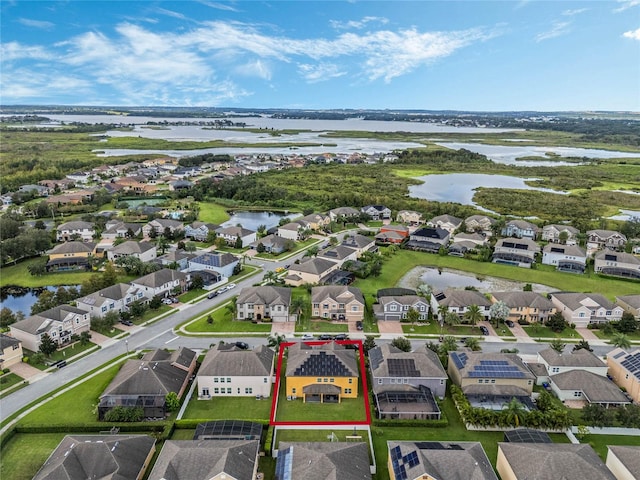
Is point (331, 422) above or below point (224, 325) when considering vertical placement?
→ below

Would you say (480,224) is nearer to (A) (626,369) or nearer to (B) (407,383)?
(A) (626,369)

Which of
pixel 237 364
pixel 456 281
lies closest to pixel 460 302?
pixel 456 281

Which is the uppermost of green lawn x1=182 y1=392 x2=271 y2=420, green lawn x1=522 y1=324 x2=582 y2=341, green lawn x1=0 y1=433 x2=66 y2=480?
green lawn x1=0 y1=433 x2=66 y2=480

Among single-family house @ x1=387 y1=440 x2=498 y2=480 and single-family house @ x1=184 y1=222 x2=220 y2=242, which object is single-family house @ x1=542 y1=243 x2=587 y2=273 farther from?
single-family house @ x1=184 y1=222 x2=220 y2=242

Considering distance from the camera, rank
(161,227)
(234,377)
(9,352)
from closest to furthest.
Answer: (234,377), (9,352), (161,227)

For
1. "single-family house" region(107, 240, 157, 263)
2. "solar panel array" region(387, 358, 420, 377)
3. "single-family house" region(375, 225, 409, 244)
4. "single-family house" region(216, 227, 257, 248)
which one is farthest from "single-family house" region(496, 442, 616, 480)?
"single-family house" region(107, 240, 157, 263)

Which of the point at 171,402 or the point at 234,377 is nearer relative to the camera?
the point at 171,402
